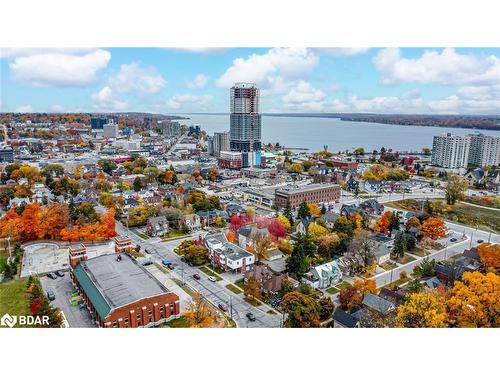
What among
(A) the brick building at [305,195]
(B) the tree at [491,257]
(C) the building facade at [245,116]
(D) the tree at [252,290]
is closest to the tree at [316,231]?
(D) the tree at [252,290]

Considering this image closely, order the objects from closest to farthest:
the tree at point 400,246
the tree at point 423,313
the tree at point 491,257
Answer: the tree at point 423,313 → the tree at point 491,257 → the tree at point 400,246

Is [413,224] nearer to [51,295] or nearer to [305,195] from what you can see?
[305,195]

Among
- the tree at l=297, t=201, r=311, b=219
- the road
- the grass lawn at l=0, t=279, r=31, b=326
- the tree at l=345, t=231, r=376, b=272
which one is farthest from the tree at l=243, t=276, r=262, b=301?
the tree at l=297, t=201, r=311, b=219

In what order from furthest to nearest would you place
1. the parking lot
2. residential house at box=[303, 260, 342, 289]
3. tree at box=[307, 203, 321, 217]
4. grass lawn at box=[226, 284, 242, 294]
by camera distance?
tree at box=[307, 203, 321, 217] → residential house at box=[303, 260, 342, 289] → grass lawn at box=[226, 284, 242, 294] → the parking lot

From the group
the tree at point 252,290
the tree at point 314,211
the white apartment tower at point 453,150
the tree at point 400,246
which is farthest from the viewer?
the white apartment tower at point 453,150

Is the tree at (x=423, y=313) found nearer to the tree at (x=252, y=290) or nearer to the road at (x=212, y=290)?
the road at (x=212, y=290)

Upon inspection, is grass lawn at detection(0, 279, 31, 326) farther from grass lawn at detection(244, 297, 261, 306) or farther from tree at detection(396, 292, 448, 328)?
tree at detection(396, 292, 448, 328)

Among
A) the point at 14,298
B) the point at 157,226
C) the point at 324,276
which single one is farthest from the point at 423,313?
the point at 157,226
